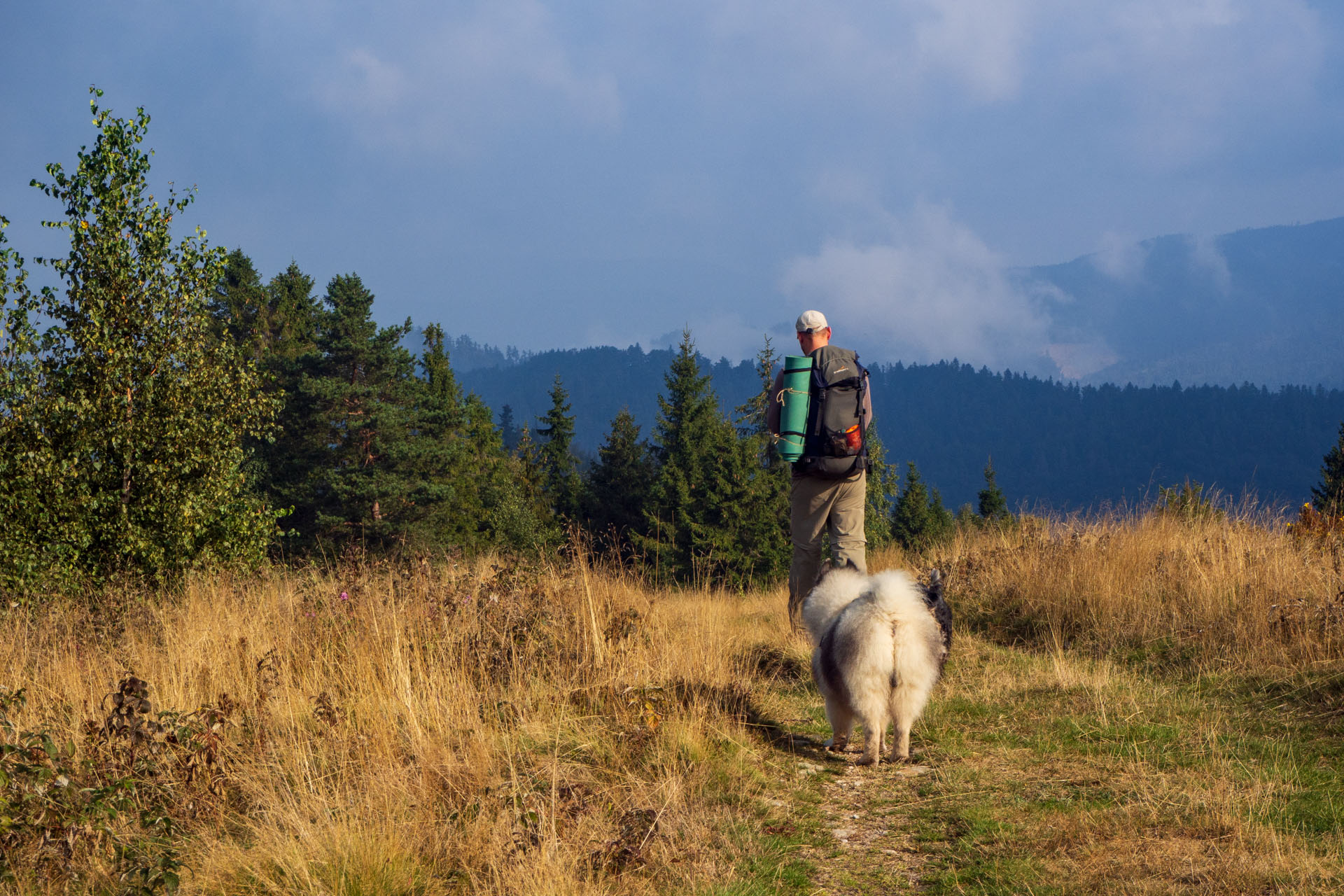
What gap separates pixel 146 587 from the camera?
912 centimetres

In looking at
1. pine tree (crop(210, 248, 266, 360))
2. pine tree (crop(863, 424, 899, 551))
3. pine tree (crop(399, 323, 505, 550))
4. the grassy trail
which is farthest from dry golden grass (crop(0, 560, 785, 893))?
pine tree (crop(210, 248, 266, 360))

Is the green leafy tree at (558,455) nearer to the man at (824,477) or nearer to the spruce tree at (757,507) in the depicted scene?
the spruce tree at (757,507)

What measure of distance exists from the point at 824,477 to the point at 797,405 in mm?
612

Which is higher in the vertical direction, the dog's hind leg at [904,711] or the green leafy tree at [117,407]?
the green leafy tree at [117,407]

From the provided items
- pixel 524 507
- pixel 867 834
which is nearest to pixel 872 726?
pixel 867 834

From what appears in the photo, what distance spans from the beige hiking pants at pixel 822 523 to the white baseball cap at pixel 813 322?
116 cm

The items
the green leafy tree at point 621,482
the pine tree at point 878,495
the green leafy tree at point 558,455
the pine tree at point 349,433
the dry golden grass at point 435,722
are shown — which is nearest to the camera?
the dry golden grass at point 435,722

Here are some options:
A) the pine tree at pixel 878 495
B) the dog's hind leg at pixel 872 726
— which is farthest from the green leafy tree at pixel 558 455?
the dog's hind leg at pixel 872 726

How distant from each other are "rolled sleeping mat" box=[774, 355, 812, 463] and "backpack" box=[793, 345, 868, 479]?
4 cm

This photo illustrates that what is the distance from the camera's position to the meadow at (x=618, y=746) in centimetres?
345

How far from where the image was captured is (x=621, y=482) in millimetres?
49906

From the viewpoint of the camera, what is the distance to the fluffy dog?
4750 millimetres

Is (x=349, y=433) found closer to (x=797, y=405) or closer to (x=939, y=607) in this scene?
(x=797, y=405)

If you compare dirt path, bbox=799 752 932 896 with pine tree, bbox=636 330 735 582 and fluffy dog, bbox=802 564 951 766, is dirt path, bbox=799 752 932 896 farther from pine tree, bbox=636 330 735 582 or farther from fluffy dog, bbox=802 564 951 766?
pine tree, bbox=636 330 735 582
